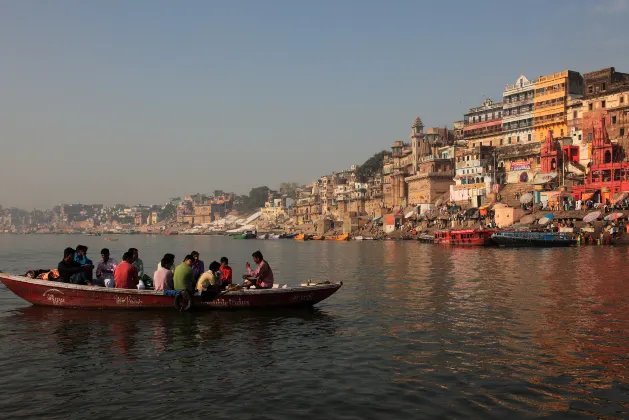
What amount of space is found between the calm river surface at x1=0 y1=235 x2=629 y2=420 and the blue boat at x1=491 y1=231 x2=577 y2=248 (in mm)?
35564

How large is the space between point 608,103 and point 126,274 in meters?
66.0

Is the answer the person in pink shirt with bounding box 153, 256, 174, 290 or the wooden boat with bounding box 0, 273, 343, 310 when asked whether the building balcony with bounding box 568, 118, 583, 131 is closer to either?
the wooden boat with bounding box 0, 273, 343, 310

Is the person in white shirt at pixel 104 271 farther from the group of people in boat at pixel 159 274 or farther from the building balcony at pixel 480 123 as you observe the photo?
the building balcony at pixel 480 123

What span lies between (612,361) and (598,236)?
48.6 meters

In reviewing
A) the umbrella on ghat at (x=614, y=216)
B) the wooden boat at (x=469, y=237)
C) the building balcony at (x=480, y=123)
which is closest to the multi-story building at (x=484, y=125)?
the building balcony at (x=480, y=123)

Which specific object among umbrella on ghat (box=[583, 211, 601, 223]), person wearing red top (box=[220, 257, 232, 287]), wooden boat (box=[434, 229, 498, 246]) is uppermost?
umbrella on ghat (box=[583, 211, 601, 223])

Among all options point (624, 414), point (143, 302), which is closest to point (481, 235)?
point (143, 302)

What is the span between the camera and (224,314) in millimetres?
15734

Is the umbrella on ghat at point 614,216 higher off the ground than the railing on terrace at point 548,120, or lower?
lower

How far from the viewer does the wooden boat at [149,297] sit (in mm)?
15539

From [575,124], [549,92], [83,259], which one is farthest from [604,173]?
[83,259]

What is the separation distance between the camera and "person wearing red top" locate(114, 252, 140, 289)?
1559 cm

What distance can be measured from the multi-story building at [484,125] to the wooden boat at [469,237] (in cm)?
3007

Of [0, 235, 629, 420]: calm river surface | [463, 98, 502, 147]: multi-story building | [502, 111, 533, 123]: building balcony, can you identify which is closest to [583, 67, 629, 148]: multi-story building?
[502, 111, 533, 123]: building balcony
